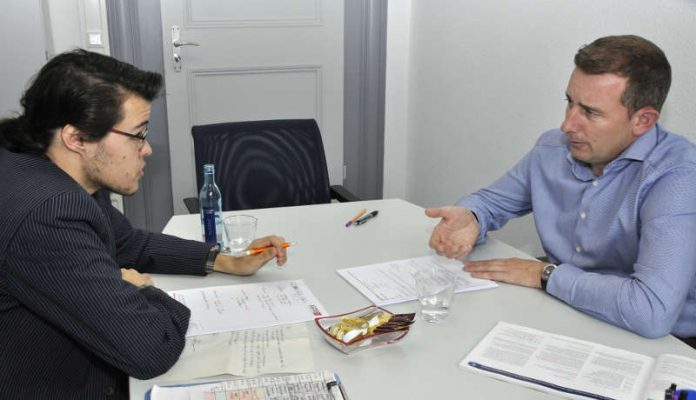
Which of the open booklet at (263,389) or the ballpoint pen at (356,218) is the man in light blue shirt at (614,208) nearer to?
the ballpoint pen at (356,218)

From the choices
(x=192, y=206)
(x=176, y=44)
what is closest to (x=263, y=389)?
(x=192, y=206)

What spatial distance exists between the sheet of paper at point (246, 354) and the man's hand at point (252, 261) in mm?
307

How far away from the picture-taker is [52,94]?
50.6 inches

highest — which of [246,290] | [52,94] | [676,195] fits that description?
[52,94]

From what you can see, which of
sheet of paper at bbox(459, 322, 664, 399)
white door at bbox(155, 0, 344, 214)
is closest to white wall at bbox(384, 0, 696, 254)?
white door at bbox(155, 0, 344, 214)

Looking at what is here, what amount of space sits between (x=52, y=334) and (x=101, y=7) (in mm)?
2482

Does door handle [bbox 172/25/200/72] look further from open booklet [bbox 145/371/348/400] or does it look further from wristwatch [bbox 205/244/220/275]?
open booklet [bbox 145/371/348/400]

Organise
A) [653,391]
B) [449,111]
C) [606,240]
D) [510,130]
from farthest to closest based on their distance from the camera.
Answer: [449,111], [510,130], [606,240], [653,391]

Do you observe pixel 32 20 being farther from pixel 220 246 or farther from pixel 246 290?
pixel 246 290

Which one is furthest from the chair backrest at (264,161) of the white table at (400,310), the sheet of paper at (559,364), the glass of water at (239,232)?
the sheet of paper at (559,364)

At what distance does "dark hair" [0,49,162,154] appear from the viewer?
1283 millimetres

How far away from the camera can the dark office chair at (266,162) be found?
8.18 ft

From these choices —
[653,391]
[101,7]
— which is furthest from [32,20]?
[653,391]

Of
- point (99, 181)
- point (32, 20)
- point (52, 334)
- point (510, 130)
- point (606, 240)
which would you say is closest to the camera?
point (52, 334)
